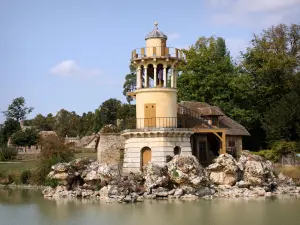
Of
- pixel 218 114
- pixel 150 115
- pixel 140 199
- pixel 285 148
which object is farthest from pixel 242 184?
pixel 285 148

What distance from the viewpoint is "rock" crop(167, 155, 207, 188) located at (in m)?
31.5

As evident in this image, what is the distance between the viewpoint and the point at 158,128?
35.1m

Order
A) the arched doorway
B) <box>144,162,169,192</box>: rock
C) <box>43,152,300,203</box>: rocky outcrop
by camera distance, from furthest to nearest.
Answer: the arched doorway
<box>144,162,169,192</box>: rock
<box>43,152,300,203</box>: rocky outcrop

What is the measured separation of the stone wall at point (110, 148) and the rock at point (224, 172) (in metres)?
9.57

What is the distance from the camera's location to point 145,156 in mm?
35875

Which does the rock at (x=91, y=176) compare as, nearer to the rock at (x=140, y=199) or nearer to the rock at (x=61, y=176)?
the rock at (x=61, y=176)

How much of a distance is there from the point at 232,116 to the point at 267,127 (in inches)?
195

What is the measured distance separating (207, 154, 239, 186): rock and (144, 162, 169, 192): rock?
3.13 m

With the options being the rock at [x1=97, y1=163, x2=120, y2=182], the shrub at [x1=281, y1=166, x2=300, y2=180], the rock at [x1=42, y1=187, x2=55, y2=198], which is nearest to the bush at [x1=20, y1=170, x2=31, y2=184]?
the rock at [x1=42, y1=187, x2=55, y2=198]

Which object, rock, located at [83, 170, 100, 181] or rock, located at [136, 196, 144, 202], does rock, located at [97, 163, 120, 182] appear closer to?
rock, located at [83, 170, 100, 181]

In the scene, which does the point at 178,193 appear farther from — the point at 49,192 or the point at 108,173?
the point at 49,192

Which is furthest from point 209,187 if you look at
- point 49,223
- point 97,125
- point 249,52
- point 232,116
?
point 97,125

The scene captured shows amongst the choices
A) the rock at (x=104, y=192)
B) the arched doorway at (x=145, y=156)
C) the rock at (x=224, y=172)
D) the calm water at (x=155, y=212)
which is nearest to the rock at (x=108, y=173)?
the rock at (x=104, y=192)

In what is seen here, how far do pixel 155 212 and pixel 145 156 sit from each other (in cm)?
972
